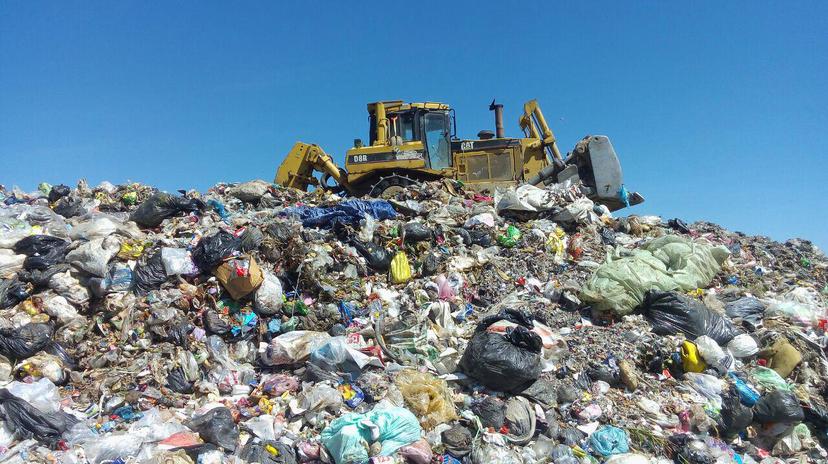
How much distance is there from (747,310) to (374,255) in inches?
141

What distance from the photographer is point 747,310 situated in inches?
200

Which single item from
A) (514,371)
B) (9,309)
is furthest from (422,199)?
(9,309)

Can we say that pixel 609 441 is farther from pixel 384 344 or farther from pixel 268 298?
pixel 268 298

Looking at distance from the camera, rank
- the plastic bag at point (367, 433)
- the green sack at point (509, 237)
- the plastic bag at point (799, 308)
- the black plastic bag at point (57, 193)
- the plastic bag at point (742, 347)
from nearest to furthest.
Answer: the plastic bag at point (367, 433), the plastic bag at point (742, 347), the plastic bag at point (799, 308), the green sack at point (509, 237), the black plastic bag at point (57, 193)

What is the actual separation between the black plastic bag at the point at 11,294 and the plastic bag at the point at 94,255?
426mm

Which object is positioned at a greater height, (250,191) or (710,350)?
(250,191)

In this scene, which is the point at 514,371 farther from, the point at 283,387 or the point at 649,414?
the point at 283,387

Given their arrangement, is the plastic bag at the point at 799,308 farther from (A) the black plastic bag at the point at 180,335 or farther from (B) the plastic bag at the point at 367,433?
(A) the black plastic bag at the point at 180,335

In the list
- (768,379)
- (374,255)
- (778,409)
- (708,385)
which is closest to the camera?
(778,409)

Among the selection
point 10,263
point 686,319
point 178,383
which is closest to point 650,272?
point 686,319

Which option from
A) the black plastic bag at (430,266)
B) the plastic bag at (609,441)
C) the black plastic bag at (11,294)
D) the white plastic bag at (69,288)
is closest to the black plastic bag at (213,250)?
the white plastic bag at (69,288)

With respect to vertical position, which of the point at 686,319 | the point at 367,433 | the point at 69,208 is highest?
the point at 69,208

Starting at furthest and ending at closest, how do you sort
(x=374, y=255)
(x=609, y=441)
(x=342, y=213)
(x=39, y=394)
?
(x=342, y=213)
(x=374, y=255)
(x=39, y=394)
(x=609, y=441)

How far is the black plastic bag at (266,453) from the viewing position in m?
3.21
